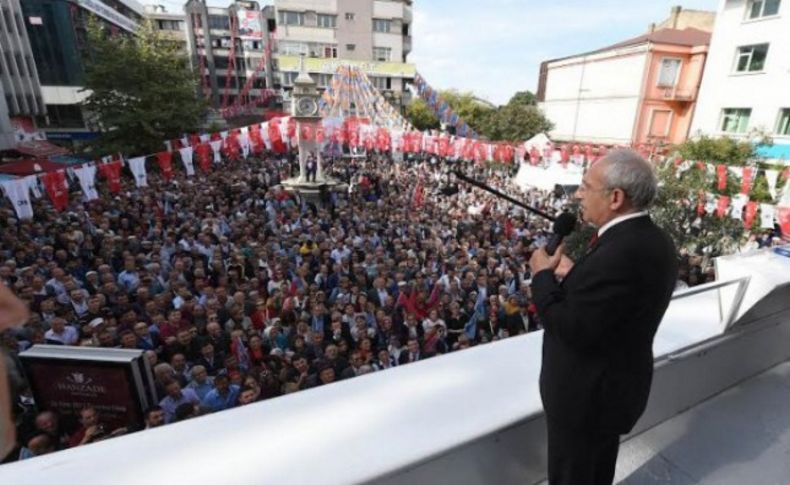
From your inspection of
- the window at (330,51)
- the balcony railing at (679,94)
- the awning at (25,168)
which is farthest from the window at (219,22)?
the balcony railing at (679,94)

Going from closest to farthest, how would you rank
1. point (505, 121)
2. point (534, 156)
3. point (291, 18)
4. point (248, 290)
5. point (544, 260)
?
point (544, 260), point (248, 290), point (534, 156), point (505, 121), point (291, 18)

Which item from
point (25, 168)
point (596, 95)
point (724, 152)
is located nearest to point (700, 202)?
point (724, 152)

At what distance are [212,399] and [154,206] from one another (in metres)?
9.18

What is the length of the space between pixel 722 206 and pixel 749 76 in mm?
13030

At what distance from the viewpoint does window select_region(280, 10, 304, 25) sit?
34709 mm

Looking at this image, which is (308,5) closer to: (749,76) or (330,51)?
(330,51)

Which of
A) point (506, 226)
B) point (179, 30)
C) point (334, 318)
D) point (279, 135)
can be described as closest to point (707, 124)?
point (506, 226)

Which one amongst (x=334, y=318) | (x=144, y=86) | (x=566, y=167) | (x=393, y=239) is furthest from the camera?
(x=144, y=86)

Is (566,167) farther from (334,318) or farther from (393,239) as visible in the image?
(334,318)

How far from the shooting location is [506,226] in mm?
11406

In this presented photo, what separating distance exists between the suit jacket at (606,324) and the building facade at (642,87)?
2515cm

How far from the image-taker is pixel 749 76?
57.1ft

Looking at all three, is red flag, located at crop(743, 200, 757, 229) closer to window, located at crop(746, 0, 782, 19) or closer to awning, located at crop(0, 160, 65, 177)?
window, located at crop(746, 0, 782, 19)

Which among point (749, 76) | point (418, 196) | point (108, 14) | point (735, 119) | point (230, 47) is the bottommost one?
point (418, 196)
